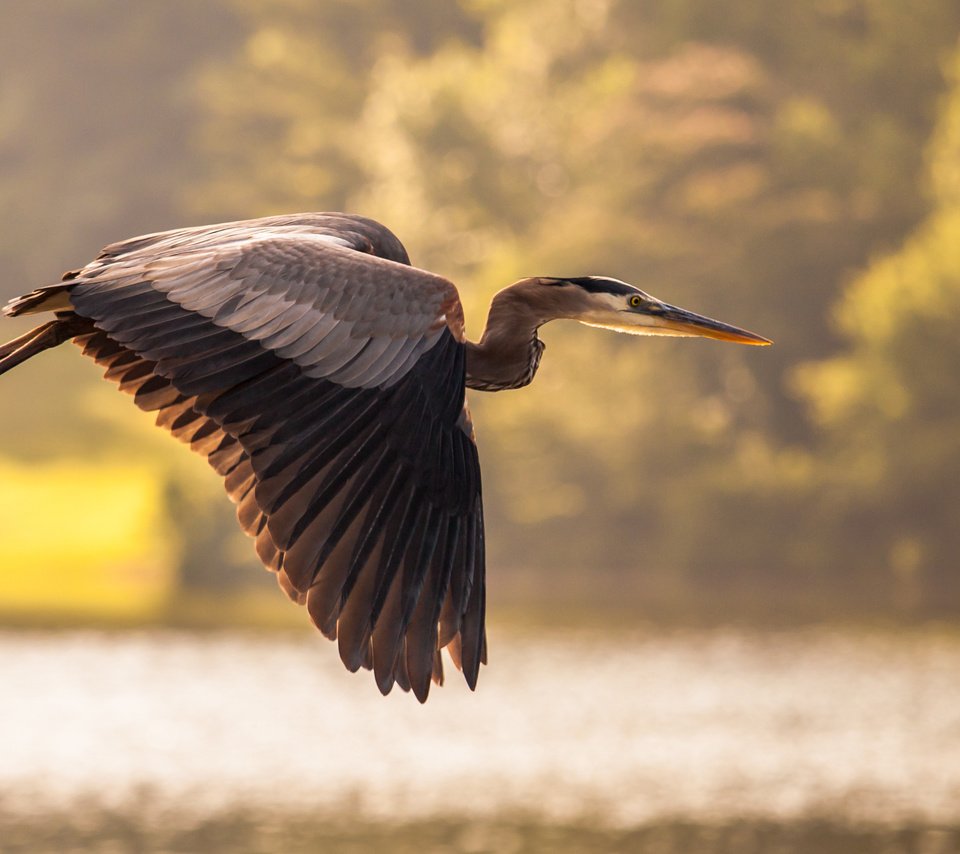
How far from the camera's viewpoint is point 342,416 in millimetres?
5074

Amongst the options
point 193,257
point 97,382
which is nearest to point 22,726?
point 193,257

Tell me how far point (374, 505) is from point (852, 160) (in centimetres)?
3544

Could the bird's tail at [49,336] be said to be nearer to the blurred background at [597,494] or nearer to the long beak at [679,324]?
the long beak at [679,324]

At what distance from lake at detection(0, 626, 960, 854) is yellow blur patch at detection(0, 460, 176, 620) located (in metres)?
8.59

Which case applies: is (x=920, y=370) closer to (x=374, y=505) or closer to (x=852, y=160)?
(x=852, y=160)

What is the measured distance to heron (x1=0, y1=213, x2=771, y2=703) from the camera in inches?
193

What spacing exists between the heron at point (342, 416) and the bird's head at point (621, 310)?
2.39 ft

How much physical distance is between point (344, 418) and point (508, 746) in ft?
62.4

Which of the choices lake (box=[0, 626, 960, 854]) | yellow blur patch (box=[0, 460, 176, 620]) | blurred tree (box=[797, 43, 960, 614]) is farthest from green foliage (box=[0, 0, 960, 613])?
lake (box=[0, 626, 960, 854])

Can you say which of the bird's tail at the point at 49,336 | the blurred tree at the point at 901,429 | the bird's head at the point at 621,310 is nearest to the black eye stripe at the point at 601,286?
the bird's head at the point at 621,310

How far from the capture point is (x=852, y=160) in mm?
39250

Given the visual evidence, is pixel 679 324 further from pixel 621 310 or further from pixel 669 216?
pixel 669 216

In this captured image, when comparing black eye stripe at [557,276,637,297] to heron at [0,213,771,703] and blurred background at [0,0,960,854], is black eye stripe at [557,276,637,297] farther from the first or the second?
blurred background at [0,0,960,854]

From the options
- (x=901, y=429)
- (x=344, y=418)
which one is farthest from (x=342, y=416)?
(x=901, y=429)
